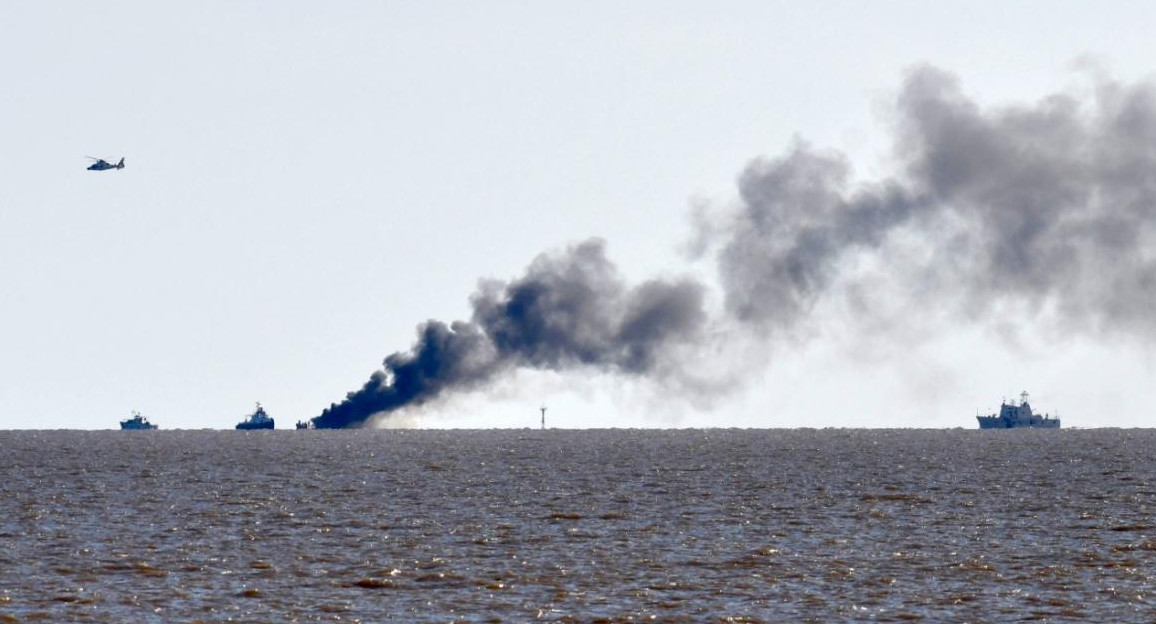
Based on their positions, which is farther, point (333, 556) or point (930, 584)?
point (333, 556)

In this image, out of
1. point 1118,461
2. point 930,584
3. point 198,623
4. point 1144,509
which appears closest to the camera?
point 198,623

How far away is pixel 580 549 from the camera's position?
6425 centimetres

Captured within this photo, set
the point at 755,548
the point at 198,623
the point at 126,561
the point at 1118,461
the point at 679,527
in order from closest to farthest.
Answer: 1. the point at 198,623
2. the point at 126,561
3. the point at 755,548
4. the point at 679,527
5. the point at 1118,461

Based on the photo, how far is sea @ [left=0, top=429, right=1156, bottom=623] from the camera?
4853 cm

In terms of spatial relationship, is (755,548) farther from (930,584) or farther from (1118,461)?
(1118,461)

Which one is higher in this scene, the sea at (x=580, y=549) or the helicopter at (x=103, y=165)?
the helicopter at (x=103, y=165)

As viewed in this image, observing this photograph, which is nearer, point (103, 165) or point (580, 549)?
point (580, 549)

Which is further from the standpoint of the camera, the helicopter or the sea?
the helicopter

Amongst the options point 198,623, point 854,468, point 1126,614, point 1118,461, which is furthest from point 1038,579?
point 1118,461

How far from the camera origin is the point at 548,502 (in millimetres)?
91188

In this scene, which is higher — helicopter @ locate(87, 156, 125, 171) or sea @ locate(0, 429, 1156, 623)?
helicopter @ locate(87, 156, 125, 171)

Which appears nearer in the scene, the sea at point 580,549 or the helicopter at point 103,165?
the sea at point 580,549

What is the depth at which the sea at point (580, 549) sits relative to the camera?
48531 millimetres

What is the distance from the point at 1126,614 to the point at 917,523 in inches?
1177
